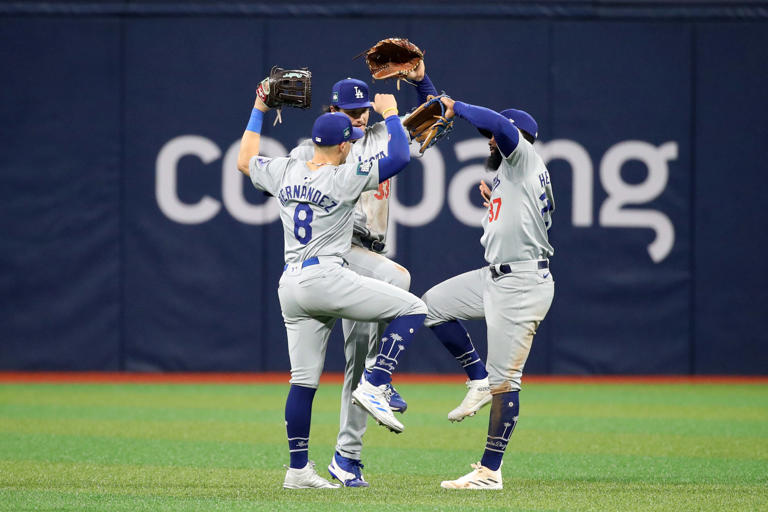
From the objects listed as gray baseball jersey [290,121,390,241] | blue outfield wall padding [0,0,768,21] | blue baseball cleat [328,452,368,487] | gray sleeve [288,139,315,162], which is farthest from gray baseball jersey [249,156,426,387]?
blue outfield wall padding [0,0,768,21]

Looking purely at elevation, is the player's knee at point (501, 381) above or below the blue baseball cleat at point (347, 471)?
above

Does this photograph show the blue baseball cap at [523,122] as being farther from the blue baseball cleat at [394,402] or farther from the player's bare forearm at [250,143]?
the blue baseball cleat at [394,402]

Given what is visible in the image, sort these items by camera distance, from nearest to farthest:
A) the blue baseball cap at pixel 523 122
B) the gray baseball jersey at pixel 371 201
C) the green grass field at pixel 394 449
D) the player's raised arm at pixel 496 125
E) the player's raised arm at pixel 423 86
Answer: the green grass field at pixel 394 449 → the player's raised arm at pixel 496 125 → the blue baseball cap at pixel 523 122 → the player's raised arm at pixel 423 86 → the gray baseball jersey at pixel 371 201

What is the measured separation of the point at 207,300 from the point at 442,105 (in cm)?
770

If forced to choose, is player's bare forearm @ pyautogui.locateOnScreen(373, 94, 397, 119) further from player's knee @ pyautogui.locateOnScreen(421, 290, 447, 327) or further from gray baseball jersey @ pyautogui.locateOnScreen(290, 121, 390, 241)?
player's knee @ pyautogui.locateOnScreen(421, 290, 447, 327)

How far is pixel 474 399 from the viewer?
6.35 meters

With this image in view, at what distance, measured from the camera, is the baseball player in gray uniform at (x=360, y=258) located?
6.51 meters

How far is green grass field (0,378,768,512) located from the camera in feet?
18.7

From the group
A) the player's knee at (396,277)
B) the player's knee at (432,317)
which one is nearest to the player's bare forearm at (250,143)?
A: the player's knee at (396,277)

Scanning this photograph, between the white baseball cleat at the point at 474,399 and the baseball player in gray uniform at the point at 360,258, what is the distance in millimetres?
673

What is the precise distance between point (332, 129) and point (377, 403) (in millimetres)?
1553

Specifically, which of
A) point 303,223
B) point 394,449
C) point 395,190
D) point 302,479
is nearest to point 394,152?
point 303,223

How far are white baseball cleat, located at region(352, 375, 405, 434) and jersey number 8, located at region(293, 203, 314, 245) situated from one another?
867 millimetres

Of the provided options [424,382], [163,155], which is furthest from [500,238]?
[163,155]
